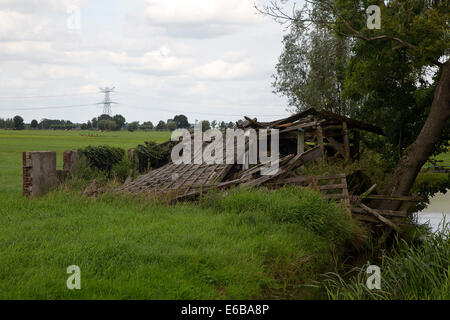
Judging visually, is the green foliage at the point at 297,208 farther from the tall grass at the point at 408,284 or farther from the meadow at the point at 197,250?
the tall grass at the point at 408,284

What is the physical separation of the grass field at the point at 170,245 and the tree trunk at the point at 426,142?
595 cm

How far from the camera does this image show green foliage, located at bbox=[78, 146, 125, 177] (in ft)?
56.9

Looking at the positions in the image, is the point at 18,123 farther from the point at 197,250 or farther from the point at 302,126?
the point at 197,250

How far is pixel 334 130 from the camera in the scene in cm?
1667

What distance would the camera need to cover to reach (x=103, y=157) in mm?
18078

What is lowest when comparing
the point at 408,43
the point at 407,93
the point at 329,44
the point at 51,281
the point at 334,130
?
the point at 51,281

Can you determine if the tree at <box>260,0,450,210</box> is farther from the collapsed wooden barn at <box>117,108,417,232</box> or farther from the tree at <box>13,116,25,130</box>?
the tree at <box>13,116,25,130</box>

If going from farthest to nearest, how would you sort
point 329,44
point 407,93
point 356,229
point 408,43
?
point 329,44
point 407,93
point 408,43
point 356,229

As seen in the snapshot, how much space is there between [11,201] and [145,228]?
4341 mm

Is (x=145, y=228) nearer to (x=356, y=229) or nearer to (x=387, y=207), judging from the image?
(x=356, y=229)

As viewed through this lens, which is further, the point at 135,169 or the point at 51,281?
the point at 135,169

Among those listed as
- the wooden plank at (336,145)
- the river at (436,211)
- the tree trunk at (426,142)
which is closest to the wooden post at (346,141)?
the wooden plank at (336,145)
